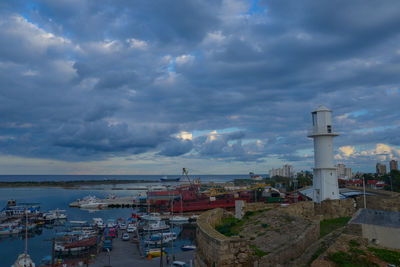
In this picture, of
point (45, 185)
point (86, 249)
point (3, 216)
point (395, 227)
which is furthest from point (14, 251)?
point (45, 185)

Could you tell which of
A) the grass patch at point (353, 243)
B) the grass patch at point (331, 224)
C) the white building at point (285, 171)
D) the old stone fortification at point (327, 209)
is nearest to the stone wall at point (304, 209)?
the old stone fortification at point (327, 209)

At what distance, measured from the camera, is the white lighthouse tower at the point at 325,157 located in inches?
894

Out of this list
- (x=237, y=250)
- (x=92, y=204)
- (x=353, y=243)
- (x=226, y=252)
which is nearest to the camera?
Answer: (x=226, y=252)

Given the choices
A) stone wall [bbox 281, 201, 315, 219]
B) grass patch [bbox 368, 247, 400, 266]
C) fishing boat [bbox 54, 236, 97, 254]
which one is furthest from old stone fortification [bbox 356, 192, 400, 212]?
fishing boat [bbox 54, 236, 97, 254]

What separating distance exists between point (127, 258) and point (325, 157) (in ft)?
73.1

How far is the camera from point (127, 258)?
29.8 m

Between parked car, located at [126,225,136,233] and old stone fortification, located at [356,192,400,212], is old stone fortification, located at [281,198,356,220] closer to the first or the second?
old stone fortification, located at [356,192,400,212]

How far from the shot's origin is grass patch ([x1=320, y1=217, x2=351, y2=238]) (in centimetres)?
1796

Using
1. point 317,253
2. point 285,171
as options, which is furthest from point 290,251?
point 285,171

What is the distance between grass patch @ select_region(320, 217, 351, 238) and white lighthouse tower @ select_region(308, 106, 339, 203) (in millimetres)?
2003

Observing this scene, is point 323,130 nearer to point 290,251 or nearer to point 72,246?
point 290,251

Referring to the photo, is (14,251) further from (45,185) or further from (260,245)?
(45,185)

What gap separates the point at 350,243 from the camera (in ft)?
38.4

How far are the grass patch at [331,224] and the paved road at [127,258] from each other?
45.2 ft
